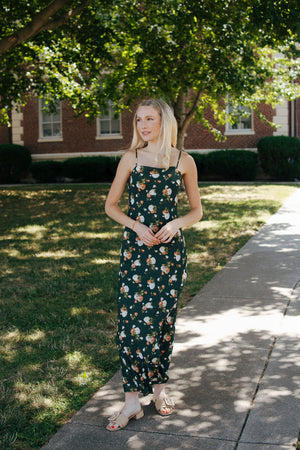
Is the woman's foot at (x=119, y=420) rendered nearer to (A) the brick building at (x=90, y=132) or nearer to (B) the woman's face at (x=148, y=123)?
(B) the woman's face at (x=148, y=123)

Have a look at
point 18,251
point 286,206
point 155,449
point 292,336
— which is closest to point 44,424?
point 155,449

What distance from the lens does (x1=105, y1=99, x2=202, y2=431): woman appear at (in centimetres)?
334

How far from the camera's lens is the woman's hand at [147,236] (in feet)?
10.7

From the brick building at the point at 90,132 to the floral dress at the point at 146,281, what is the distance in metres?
20.3

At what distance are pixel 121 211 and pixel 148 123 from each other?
1.91ft

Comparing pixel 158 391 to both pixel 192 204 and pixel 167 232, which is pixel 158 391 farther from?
pixel 192 204

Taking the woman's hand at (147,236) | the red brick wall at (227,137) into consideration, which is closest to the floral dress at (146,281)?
the woman's hand at (147,236)

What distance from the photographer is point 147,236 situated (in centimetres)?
325

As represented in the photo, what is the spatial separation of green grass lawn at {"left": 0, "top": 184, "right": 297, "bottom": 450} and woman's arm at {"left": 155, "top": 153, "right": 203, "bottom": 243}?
4.44ft

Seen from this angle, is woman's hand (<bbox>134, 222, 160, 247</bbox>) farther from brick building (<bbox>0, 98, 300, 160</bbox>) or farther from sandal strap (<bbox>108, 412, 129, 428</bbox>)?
brick building (<bbox>0, 98, 300, 160</bbox>)

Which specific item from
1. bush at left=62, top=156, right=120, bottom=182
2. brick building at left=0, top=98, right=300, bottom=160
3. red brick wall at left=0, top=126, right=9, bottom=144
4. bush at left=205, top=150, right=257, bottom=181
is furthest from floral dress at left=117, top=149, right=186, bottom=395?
red brick wall at left=0, top=126, right=9, bottom=144

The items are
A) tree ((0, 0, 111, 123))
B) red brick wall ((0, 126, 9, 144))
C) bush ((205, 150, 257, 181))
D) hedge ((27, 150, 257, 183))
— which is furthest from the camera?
red brick wall ((0, 126, 9, 144))

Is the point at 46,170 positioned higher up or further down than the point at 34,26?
further down

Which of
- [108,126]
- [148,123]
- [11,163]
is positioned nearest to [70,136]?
[108,126]
